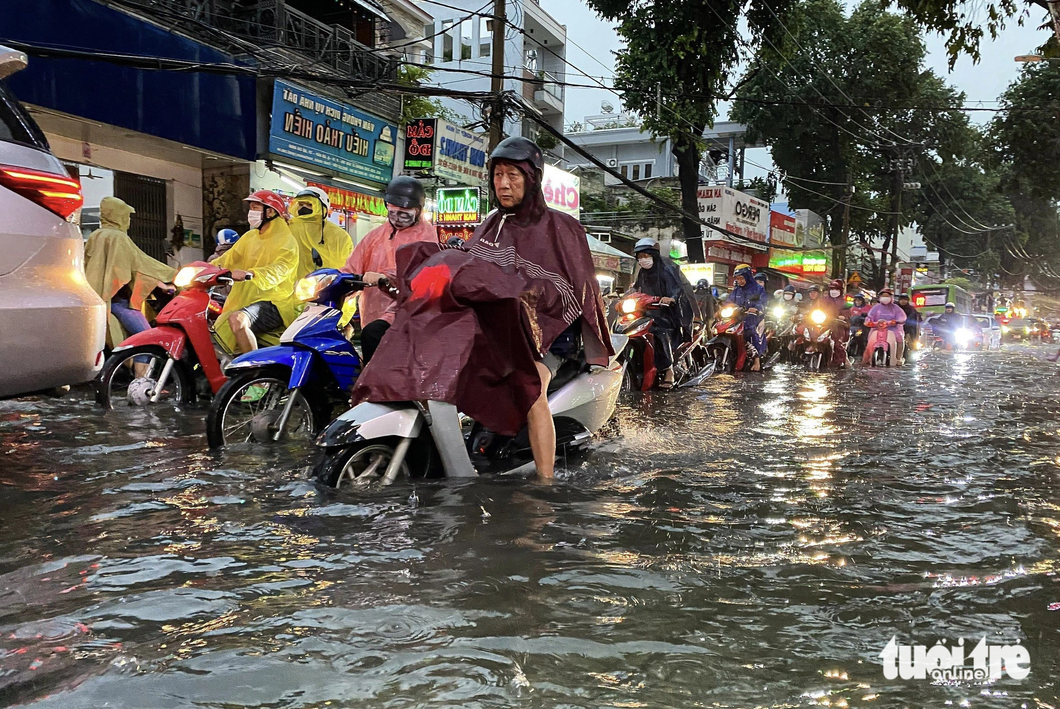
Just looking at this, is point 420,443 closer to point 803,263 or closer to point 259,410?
point 259,410

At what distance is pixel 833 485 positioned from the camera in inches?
172

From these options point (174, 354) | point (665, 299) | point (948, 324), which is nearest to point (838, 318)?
point (665, 299)

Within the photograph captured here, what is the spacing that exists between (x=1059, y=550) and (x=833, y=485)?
127 centimetres

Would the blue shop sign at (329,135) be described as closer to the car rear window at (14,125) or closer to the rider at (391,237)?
the rider at (391,237)

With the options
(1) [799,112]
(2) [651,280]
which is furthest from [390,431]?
(1) [799,112]

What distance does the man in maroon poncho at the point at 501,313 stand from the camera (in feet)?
12.3

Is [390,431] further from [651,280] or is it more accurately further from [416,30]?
[416,30]

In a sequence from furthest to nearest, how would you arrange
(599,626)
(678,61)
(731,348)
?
(678,61)
(731,348)
(599,626)

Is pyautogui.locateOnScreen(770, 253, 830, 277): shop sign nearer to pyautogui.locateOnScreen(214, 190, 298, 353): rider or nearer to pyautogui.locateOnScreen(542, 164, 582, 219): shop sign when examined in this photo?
pyautogui.locateOnScreen(542, 164, 582, 219): shop sign

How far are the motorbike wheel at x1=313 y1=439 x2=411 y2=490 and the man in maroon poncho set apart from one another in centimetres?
23

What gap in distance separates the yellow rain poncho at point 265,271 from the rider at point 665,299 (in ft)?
15.6

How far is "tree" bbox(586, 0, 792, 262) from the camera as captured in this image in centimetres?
2009

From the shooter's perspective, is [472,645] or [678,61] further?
[678,61]

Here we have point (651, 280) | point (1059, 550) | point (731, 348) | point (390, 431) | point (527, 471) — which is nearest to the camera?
point (1059, 550)
